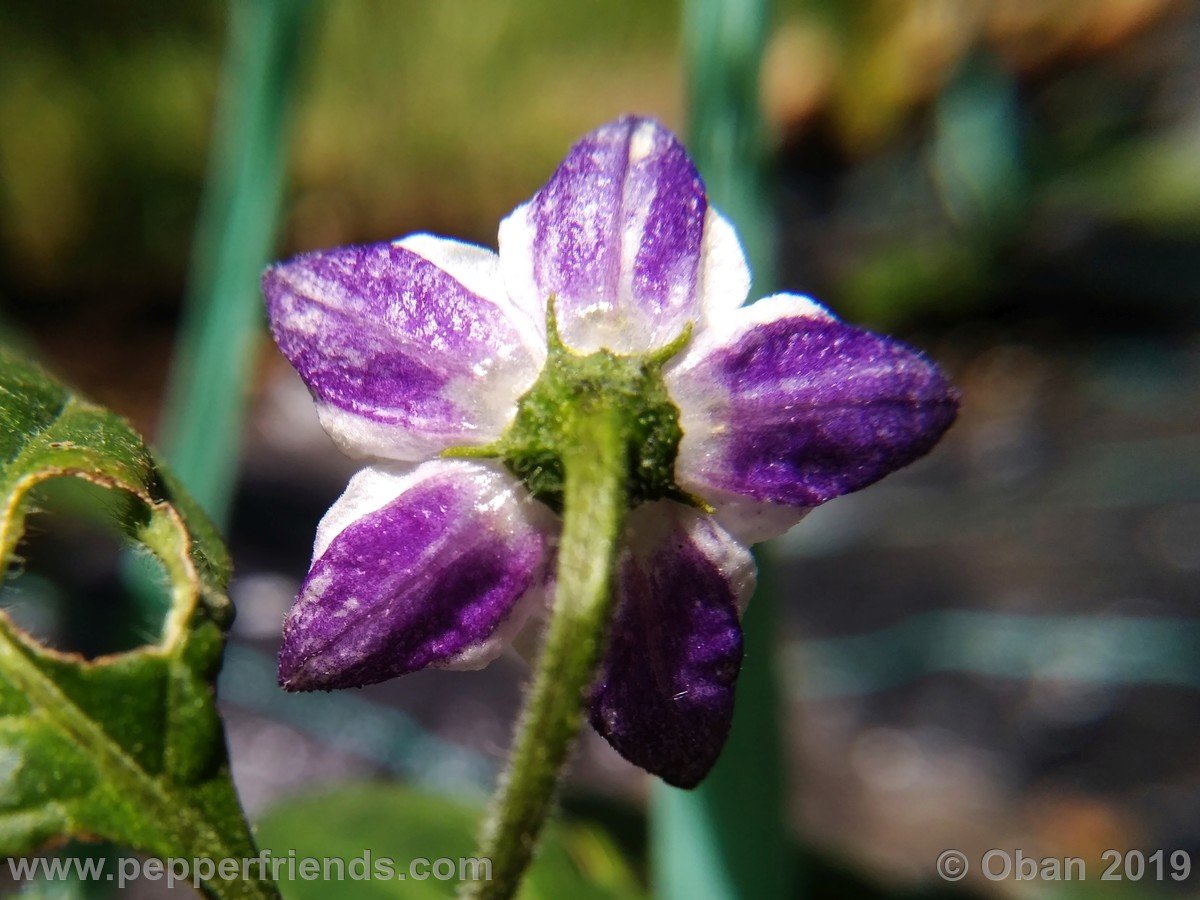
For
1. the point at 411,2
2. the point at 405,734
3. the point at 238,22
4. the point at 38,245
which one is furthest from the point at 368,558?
the point at 411,2

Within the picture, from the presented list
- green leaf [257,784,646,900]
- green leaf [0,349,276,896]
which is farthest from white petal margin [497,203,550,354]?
green leaf [257,784,646,900]

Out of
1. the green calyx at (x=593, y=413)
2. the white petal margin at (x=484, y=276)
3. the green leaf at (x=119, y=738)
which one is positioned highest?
the white petal margin at (x=484, y=276)

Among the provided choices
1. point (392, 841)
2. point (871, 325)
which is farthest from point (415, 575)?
point (871, 325)

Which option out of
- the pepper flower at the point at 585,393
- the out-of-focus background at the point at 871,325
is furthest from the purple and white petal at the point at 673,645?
the out-of-focus background at the point at 871,325

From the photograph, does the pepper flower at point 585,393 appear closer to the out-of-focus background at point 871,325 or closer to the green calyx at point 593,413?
the green calyx at point 593,413

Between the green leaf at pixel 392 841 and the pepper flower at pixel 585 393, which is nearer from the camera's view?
the pepper flower at pixel 585 393

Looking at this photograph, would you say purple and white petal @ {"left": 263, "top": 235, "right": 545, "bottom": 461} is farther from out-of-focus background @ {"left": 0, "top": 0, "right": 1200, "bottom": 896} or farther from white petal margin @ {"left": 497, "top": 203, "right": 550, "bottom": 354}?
out-of-focus background @ {"left": 0, "top": 0, "right": 1200, "bottom": 896}

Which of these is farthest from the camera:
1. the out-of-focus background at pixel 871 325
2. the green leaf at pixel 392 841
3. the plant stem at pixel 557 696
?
the out-of-focus background at pixel 871 325
